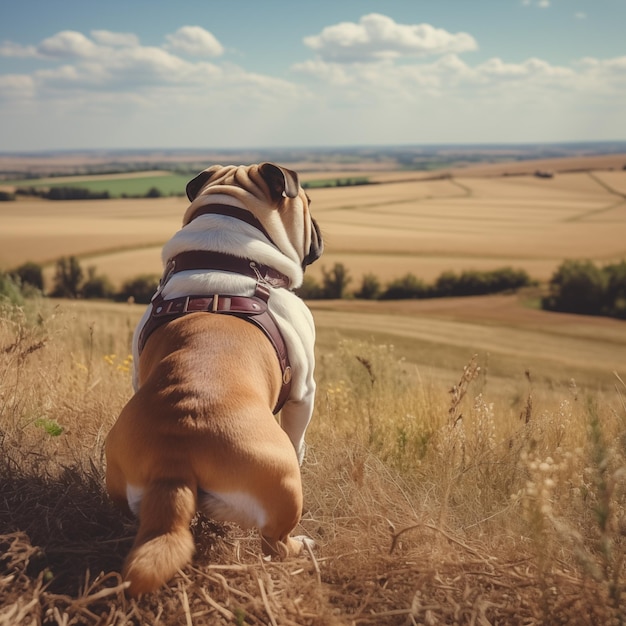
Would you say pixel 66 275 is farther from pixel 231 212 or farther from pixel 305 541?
pixel 305 541

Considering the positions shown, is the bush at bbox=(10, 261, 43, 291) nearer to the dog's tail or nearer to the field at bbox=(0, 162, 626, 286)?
the field at bbox=(0, 162, 626, 286)

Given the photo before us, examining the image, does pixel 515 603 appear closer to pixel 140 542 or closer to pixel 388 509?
pixel 388 509

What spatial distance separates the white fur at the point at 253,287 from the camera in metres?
3.53

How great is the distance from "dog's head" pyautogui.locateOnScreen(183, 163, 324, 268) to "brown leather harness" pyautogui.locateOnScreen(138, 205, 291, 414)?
1.26ft

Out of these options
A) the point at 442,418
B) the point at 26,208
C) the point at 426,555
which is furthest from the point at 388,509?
the point at 26,208

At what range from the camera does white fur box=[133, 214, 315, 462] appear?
3531mm

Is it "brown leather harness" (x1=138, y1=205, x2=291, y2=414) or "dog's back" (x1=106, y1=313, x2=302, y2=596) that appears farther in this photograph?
"brown leather harness" (x1=138, y1=205, x2=291, y2=414)

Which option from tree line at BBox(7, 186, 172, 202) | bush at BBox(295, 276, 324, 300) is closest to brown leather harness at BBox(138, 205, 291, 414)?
bush at BBox(295, 276, 324, 300)

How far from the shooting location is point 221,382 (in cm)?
283

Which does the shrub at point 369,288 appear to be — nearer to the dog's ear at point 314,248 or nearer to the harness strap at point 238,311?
the dog's ear at point 314,248

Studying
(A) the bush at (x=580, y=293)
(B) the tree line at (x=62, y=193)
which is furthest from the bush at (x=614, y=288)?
(B) the tree line at (x=62, y=193)

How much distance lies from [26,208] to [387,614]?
2884 inches

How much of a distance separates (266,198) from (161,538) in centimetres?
234

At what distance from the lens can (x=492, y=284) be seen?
188 feet
